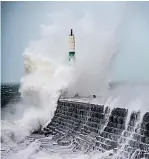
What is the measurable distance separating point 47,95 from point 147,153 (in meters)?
2.85

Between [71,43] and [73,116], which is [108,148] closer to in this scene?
[73,116]

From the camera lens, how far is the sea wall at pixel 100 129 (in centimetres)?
393

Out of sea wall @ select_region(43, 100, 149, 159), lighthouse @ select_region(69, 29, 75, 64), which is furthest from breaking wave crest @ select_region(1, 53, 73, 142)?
sea wall @ select_region(43, 100, 149, 159)

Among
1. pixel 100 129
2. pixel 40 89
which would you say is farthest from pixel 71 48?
pixel 100 129

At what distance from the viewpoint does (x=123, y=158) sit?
3896 millimetres

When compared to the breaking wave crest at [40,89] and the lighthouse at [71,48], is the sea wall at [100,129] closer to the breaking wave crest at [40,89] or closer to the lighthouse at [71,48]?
the breaking wave crest at [40,89]

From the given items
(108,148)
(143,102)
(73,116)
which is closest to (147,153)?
(108,148)

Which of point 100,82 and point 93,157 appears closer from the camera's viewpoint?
point 93,157

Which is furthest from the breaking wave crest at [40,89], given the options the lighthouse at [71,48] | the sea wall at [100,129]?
the sea wall at [100,129]

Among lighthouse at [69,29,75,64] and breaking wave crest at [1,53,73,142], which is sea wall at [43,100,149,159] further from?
lighthouse at [69,29,75,64]

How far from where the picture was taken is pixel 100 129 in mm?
4547

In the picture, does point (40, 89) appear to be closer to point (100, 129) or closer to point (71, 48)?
point (71, 48)

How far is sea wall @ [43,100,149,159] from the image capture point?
3.93m

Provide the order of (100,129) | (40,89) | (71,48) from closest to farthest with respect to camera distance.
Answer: (100,129), (71,48), (40,89)
